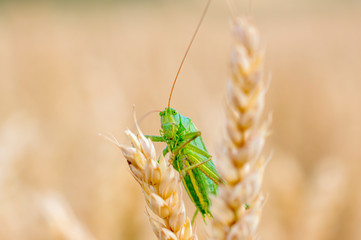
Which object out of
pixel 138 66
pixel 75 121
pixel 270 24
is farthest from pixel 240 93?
pixel 270 24

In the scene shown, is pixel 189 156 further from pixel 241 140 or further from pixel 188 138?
pixel 241 140

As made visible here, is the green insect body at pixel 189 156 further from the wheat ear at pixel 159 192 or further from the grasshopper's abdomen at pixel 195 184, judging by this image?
the wheat ear at pixel 159 192

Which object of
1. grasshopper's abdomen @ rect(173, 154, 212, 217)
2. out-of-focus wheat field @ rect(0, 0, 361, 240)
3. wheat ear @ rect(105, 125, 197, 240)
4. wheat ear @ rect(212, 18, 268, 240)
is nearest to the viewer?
wheat ear @ rect(212, 18, 268, 240)

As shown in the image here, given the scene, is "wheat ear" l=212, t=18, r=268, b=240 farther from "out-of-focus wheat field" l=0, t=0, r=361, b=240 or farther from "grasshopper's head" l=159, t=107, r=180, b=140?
"grasshopper's head" l=159, t=107, r=180, b=140

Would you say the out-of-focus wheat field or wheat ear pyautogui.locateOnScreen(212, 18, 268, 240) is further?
the out-of-focus wheat field

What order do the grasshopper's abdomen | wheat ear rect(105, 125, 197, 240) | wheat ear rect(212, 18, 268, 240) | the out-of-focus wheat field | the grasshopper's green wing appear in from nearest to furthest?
1. wheat ear rect(212, 18, 268, 240)
2. wheat ear rect(105, 125, 197, 240)
3. the grasshopper's abdomen
4. the grasshopper's green wing
5. the out-of-focus wheat field

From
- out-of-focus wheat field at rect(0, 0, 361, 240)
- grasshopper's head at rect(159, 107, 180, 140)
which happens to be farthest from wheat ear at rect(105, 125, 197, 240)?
grasshopper's head at rect(159, 107, 180, 140)

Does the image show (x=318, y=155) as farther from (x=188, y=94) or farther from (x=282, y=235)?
(x=282, y=235)

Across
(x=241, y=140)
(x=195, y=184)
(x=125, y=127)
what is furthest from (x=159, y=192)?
(x=125, y=127)

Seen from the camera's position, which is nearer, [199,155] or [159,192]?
[159,192]

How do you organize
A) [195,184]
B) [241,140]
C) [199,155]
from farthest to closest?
[199,155] < [195,184] < [241,140]
